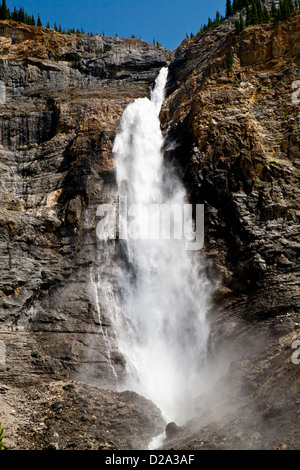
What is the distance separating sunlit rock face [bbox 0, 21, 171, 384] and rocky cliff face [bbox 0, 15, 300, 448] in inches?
3.8

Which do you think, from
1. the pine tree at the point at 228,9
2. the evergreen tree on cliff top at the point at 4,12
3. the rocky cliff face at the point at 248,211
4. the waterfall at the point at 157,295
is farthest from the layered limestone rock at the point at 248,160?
the evergreen tree on cliff top at the point at 4,12

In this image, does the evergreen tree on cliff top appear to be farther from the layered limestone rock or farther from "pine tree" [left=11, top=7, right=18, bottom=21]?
the layered limestone rock

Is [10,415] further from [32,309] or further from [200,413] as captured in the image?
[200,413]

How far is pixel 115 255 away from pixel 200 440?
1406 centimetres

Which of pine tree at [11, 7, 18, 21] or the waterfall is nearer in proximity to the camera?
the waterfall

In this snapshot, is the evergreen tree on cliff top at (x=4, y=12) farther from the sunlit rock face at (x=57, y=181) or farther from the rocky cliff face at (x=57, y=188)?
the rocky cliff face at (x=57, y=188)

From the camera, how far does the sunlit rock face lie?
73.6 feet

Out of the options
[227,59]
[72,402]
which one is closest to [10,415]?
[72,402]

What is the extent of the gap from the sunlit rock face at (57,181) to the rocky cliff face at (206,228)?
0.31 feet

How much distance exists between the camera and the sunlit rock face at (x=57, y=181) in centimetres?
2244

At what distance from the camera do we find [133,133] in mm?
33750

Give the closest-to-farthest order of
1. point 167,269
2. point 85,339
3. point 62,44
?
point 85,339, point 167,269, point 62,44

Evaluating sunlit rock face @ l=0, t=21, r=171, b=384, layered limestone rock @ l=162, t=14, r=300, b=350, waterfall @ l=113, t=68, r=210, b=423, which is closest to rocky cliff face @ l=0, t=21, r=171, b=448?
sunlit rock face @ l=0, t=21, r=171, b=384

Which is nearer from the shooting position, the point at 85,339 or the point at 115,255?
the point at 85,339
